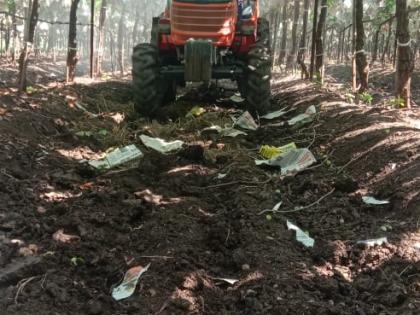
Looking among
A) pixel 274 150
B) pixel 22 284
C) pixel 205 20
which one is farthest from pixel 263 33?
pixel 22 284

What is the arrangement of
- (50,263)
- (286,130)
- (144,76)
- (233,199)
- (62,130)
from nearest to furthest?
(50,263) → (233,199) → (62,130) → (286,130) → (144,76)

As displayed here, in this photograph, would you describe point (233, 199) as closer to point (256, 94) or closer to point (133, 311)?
point (133, 311)

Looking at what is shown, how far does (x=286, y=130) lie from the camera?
7512 mm

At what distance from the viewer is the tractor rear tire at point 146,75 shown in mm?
8164

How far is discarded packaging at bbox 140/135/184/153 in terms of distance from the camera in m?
6.30

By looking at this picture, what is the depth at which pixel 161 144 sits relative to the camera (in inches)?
252

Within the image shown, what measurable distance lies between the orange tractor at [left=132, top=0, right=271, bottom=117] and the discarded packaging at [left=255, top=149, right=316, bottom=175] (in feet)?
7.21

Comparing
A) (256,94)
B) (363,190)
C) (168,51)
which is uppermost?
(168,51)

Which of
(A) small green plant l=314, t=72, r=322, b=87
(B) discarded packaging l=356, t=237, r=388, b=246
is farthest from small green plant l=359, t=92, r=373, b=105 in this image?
(B) discarded packaging l=356, t=237, r=388, b=246

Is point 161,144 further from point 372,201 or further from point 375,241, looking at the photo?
point 375,241

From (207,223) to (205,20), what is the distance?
4440mm

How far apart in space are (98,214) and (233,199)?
1173 millimetres

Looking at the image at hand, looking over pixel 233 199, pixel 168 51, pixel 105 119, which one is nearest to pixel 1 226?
pixel 233 199

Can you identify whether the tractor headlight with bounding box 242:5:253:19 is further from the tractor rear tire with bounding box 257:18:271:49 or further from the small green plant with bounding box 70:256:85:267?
the small green plant with bounding box 70:256:85:267
